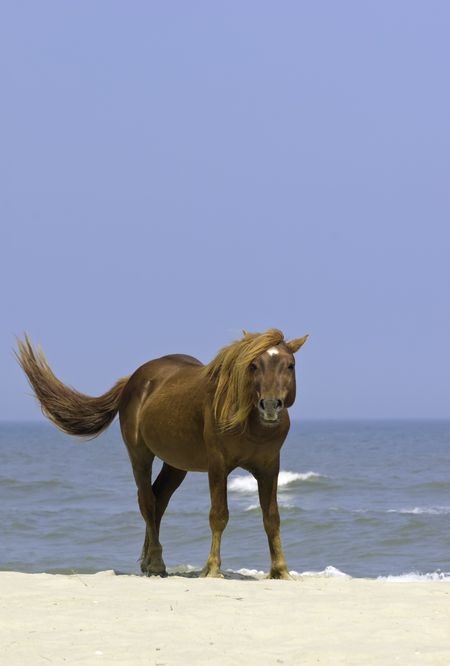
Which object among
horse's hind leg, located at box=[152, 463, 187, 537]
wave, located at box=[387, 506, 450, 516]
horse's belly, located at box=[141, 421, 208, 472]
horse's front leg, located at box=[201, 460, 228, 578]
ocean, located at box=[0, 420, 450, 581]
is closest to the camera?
horse's front leg, located at box=[201, 460, 228, 578]

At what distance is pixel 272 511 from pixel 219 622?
1880 millimetres

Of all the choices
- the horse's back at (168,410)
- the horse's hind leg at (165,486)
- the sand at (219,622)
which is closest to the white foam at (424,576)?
the horse's hind leg at (165,486)

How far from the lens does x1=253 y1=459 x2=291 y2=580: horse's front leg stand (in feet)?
22.9

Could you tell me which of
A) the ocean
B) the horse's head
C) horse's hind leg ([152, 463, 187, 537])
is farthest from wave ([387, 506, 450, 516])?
the horse's head

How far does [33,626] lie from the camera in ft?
16.9

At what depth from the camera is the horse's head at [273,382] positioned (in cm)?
640

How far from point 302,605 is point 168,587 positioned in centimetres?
92

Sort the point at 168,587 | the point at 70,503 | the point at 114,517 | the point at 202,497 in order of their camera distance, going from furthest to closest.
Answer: the point at 202,497 → the point at 70,503 → the point at 114,517 → the point at 168,587

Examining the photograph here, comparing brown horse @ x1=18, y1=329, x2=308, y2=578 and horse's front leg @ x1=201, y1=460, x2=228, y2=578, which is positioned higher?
brown horse @ x1=18, y1=329, x2=308, y2=578

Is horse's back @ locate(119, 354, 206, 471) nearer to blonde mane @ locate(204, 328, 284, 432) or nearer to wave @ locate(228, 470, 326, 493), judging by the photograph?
blonde mane @ locate(204, 328, 284, 432)

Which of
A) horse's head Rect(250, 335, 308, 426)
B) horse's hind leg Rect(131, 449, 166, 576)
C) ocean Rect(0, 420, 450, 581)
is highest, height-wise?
horse's head Rect(250, 335, 308, 426)

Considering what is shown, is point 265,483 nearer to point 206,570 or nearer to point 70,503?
point 206,570

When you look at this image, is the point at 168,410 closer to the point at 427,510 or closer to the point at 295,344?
the point at 295,344

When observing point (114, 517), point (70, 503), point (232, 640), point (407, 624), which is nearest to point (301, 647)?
Answer: point (232, 640)
